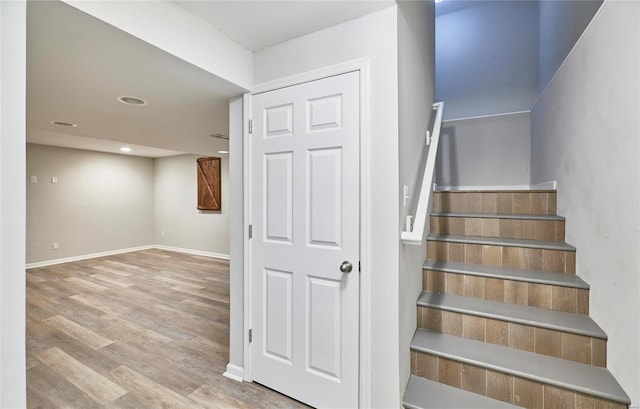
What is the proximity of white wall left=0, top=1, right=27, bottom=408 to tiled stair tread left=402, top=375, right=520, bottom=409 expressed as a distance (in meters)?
1.66

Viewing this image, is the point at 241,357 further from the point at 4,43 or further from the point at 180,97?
the point at 4,43

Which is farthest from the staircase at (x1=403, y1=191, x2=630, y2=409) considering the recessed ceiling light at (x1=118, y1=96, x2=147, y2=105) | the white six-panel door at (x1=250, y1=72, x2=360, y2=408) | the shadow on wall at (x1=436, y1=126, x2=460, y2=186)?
the recessed ceiling light at (x1=118, y1=96, x2=147, y2=105)

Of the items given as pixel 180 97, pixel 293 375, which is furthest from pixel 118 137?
pixel 293 375

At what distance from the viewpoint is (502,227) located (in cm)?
234

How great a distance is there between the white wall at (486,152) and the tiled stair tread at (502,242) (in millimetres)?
1584

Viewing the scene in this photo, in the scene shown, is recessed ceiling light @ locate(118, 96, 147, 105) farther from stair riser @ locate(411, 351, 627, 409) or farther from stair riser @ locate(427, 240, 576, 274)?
stair riser @ locate(411, 351, 627, 409)

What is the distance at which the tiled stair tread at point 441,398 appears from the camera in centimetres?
154

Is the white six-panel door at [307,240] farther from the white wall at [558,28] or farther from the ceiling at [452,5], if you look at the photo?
the ceiling at [452,5]

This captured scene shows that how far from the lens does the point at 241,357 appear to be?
6.95 ft

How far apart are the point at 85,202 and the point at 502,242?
7657 millimetres

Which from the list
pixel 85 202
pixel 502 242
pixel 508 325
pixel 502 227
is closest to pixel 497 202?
pixel 502 227

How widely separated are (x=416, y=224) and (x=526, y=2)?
3.65 m

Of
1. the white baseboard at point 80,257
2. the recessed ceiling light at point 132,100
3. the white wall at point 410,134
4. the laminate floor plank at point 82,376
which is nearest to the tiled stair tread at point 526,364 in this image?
the white wall at point 410,134

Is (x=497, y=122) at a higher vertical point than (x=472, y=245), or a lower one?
higher
